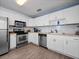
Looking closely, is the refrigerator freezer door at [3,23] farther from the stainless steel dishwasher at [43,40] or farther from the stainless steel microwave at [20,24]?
the stainless steel dishwasher at [43,40]

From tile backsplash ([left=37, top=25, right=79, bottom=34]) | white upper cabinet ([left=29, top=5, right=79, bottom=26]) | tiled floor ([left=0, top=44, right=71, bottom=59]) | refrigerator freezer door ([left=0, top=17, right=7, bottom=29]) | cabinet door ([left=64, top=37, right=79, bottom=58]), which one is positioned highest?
white upper cabinet ([left=29, top=5, right=79, bottom=26])

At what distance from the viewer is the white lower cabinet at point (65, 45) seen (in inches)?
83.0

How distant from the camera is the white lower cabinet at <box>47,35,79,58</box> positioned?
2109 mm

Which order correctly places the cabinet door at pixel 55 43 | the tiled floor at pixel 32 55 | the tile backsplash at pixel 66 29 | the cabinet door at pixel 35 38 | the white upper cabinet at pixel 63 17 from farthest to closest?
the cabinet door at pixel 35 38, the tile backsplash at pixel 66 29, the cabinet door at pixel 55 43, the white upper cabinet at pixel 63 17, the tiled floor at pixel 32 55

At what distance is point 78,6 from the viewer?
2.34 meters

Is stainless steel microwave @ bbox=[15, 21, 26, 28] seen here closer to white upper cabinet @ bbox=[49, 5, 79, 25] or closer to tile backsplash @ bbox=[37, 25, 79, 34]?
tile backsplash @ bbox=[37, 25, 79, 34]

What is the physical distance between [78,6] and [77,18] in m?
0.49

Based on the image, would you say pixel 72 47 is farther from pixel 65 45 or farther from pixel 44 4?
pixel 44 4

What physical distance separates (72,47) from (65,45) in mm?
271

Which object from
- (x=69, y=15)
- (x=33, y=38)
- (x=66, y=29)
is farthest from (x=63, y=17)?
(x=33, y=38)

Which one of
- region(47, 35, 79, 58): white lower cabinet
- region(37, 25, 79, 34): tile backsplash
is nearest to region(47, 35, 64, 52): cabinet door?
region(47, 35, 79, 58): white lower cabinet

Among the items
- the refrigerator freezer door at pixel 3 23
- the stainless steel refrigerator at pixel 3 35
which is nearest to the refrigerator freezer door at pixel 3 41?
the stainless steel refrigerator at pixel 3 35

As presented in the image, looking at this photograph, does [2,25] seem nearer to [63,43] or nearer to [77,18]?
[63,43]

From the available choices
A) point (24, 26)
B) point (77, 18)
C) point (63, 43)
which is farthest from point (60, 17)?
point (24, 26)
